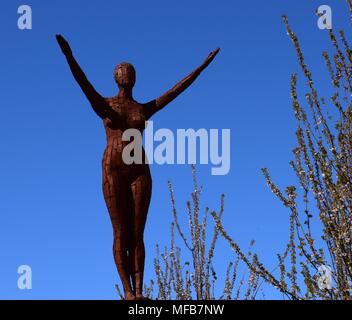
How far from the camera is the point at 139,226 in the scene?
7547mm

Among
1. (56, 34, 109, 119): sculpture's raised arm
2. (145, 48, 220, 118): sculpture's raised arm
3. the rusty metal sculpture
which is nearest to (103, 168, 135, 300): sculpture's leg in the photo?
the rusty metal sculpture

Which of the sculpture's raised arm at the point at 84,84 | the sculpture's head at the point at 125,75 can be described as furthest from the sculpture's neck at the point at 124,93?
A: the sculpture's raised arm at the point at 84,84

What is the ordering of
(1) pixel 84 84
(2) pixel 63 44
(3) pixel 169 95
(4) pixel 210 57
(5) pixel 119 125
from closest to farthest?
(2) pixel 63 44 → (1) pixel 84 84 → (5) pixel 119 125 → (3) pixel 169 95 → (4) pixel 210 57

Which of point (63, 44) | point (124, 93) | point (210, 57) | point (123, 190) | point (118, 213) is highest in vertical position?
point (210, 57)

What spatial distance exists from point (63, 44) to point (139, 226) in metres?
2.05

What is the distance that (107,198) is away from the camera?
7.56 metres

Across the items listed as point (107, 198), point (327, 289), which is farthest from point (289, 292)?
point (107, 198)

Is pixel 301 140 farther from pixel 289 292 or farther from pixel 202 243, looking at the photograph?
pixel 202 243

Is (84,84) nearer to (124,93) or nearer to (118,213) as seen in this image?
(124,93)

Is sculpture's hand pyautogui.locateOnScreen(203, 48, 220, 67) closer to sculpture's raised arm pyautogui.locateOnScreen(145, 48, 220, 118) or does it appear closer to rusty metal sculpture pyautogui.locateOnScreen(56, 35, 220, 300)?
sculpture's raised arm pyautogui.locateOnScreen(145, 48, 220, 118)

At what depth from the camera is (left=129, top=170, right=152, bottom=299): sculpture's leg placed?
24.5ft

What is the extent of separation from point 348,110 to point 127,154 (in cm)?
274

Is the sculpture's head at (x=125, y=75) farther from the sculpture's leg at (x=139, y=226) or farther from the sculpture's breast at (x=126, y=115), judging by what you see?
the sculpture's leg at (x=139, y=226)

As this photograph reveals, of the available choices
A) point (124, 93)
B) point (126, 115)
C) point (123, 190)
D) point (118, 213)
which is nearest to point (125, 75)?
point (124, 93)
